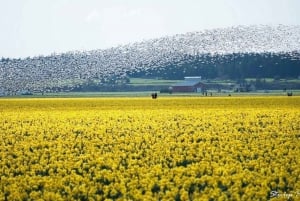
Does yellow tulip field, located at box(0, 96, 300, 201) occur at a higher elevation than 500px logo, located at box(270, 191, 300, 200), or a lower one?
higher

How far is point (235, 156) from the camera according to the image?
48.4 ft

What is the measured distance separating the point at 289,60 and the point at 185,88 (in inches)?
1769

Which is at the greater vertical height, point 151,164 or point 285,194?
point 151,164

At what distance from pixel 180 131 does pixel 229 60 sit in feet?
399

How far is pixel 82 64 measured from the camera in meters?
149

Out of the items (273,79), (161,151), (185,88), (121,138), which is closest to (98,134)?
(121,138)

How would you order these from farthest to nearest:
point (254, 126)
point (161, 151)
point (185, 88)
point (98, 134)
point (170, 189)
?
point (185, 88) < point (254, 126) < point (98, 134) < point (161, 151) < point (170, 189)

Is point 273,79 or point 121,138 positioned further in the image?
point 273,79

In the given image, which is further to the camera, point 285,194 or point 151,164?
point 151,164

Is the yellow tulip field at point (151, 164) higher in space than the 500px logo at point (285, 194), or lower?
higher

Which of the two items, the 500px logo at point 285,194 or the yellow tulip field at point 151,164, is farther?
the yellow tulip field at point 151,164

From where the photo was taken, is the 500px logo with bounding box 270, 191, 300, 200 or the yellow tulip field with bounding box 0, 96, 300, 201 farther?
the yellow tulip field with bounding box 0, 96, 300, 201

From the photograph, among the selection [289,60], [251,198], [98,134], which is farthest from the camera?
[289,60]

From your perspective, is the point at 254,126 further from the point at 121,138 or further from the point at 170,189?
the point at 170,189
